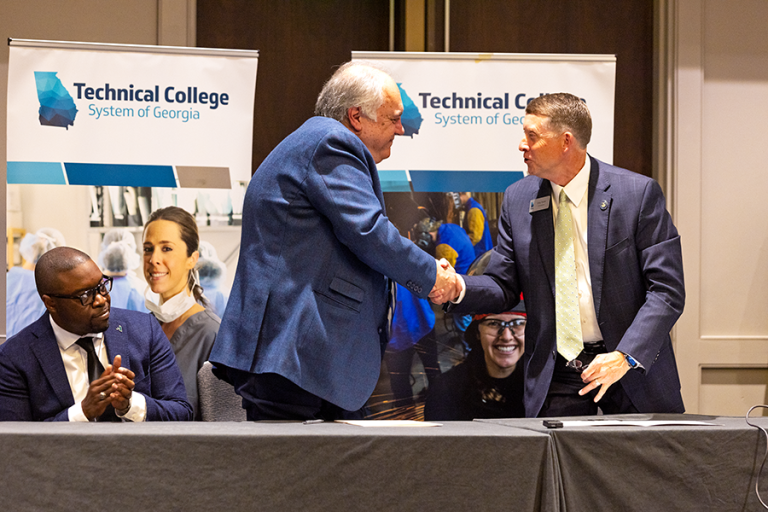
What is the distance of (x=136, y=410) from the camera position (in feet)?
6.86

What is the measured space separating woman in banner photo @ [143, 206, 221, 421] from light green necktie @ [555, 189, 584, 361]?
5.44 ft

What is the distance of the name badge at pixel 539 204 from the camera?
2.39 m

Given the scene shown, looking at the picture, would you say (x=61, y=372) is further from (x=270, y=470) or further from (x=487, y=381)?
(x=487, y=381)

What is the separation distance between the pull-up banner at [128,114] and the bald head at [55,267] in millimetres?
1065

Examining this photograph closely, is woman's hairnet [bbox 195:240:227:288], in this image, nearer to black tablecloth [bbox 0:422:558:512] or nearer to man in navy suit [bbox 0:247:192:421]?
man in navy suit [bbox 0:247:192:421]

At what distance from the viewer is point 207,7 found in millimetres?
4141

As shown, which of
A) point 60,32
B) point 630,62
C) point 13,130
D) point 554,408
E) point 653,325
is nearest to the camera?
point 653,325

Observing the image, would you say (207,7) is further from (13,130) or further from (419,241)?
(419,241)

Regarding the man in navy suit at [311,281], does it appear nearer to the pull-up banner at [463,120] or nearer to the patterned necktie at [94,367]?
the patterned necktie at [94,367]

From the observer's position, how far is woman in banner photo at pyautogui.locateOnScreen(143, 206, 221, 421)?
329 centimetres

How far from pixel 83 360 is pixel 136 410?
0.29 m

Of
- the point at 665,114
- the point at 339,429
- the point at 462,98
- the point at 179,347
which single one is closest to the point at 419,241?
the point at 462,98

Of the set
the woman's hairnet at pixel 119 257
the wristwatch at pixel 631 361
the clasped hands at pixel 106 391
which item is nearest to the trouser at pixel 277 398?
the clasped hands at pixel 106 391

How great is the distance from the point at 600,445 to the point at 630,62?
11.3ft
